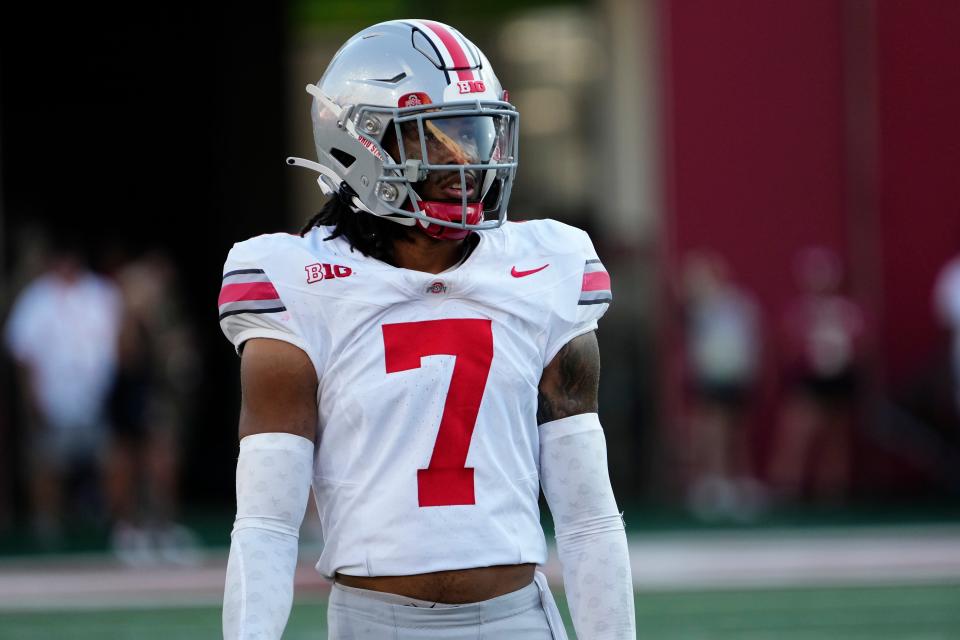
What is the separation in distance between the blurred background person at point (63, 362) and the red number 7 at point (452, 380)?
8.13 m

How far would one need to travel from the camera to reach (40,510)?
12219 millimetres

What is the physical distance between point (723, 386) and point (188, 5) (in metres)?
6.29

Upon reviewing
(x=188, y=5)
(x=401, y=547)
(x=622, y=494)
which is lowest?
(x=622, y=494)

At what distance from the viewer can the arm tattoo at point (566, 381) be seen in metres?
3.01

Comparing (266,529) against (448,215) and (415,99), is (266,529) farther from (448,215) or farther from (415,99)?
(415,99)

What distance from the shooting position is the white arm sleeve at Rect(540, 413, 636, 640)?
9.71 feet

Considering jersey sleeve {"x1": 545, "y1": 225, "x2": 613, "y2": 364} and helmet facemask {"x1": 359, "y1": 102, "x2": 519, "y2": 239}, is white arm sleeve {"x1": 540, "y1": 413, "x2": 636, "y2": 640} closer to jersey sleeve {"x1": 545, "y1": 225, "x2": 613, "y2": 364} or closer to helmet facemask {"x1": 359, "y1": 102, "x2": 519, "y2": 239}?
jersey sleeve {"x1": 545, "y1": 225, "x2": 613, "y2": 364}

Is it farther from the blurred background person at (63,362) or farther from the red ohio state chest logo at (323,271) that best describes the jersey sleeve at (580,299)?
the blurred background person at (63,362)

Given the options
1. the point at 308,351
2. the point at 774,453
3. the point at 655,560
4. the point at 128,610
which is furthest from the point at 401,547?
the point at 774,453

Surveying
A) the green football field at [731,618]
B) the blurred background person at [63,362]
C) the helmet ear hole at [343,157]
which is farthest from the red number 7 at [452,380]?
the blurred background person at [63,362]

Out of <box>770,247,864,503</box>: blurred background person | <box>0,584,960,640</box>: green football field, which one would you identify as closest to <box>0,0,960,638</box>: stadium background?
<box>0,584,960,640</box>: green football field

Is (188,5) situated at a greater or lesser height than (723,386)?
greater

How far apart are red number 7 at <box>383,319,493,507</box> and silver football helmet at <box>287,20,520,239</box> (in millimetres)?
175

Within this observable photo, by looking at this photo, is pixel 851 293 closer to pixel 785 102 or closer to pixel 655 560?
pixel 785 102
